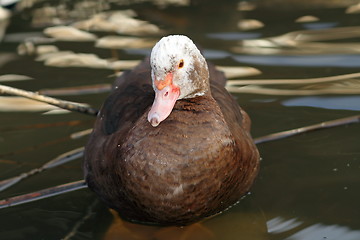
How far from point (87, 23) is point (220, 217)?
440 cm

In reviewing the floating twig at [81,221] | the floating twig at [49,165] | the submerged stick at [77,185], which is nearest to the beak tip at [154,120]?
the floating twig at [81,221]

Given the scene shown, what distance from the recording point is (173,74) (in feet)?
11.9

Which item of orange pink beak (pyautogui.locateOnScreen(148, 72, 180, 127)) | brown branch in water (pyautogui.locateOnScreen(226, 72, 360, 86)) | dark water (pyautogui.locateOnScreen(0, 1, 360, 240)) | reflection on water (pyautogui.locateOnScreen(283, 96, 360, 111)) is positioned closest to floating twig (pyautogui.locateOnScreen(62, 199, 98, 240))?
dark water (pyautogui.locateOnScreen(0, 1, 360, 240))

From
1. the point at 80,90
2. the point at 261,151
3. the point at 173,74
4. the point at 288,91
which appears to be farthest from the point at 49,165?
the point at 288,91

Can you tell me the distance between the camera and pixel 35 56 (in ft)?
22.2

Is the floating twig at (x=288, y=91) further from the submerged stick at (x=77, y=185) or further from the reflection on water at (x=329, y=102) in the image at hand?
the submerged stick at (x=77, y=185)

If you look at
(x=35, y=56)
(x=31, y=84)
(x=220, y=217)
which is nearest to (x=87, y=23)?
(x=35, y=56)

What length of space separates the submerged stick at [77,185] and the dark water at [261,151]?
40mm

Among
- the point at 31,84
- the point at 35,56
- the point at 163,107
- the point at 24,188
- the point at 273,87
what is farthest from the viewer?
the point at 35,56

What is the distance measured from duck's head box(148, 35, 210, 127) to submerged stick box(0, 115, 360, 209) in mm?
1009

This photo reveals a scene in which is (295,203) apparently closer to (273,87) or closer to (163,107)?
(163,107)

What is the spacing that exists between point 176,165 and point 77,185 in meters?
1.12

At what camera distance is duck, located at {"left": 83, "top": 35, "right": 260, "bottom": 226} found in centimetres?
340

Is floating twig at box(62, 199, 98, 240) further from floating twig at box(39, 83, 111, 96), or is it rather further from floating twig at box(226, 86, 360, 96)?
floating twig at box(226, 86, 360, 96)
